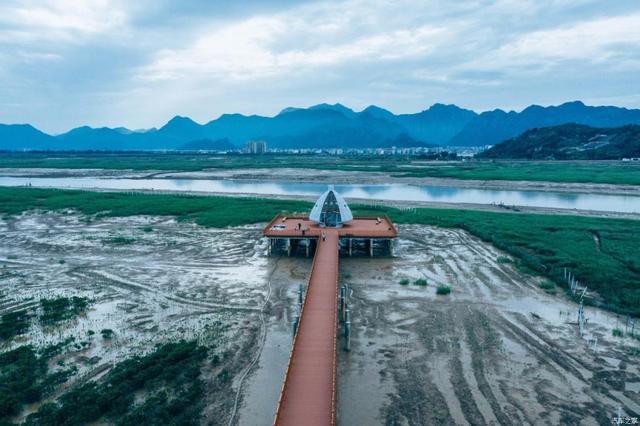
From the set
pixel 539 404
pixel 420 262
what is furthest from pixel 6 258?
pixel 539 404

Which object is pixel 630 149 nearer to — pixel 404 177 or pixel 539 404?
pixel 404 177

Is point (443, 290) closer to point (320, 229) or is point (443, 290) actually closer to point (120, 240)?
point (320, 229)

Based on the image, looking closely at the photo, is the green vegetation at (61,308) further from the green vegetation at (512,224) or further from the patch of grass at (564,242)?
the patch of grass at (564,242)

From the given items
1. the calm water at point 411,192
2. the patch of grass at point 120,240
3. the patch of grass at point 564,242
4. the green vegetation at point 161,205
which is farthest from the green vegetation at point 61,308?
the calm water at point 411,192

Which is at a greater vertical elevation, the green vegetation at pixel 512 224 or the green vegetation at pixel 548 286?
the green vegetation at pixel 512 224

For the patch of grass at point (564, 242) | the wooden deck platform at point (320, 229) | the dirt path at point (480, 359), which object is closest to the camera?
the dirt path at point (480, 359)

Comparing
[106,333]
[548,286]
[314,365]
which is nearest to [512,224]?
[548,286]
